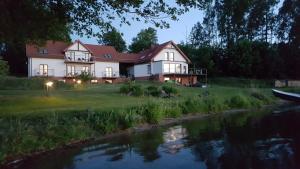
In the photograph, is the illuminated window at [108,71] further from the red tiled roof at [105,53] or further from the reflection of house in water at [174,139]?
the reflection of house in water at [174,139]

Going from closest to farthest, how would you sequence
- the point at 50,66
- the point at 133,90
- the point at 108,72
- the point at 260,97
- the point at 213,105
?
1. the point at 213,105
2. the point at 133,90
3. the point at 260,97
4. the point at 50,66
5. the point at 108,72

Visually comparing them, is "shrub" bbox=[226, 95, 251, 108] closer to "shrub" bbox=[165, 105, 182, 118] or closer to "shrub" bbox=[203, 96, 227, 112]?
"shrub" bbox=[203, 96, 227, 112]

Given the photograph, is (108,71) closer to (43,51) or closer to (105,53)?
(105,53)

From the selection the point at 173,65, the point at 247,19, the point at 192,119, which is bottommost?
the point at 192,119

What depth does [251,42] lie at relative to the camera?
209 feet

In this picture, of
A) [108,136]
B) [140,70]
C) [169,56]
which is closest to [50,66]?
[140,70]

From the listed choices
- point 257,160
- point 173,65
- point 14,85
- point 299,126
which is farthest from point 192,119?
point 173,65

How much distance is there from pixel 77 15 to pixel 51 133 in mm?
4898

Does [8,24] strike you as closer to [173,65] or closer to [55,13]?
[55,13]

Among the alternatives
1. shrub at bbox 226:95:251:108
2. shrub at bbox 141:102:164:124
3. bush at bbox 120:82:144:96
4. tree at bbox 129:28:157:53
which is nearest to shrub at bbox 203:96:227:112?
shrub at bbox 226:95:251:108

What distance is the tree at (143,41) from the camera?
8188cm

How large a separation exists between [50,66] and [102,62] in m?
8.97

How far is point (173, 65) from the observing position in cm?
6275

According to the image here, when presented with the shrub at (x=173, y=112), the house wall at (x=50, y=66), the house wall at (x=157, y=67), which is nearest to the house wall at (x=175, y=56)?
the house wall at (x=157, y=67)
